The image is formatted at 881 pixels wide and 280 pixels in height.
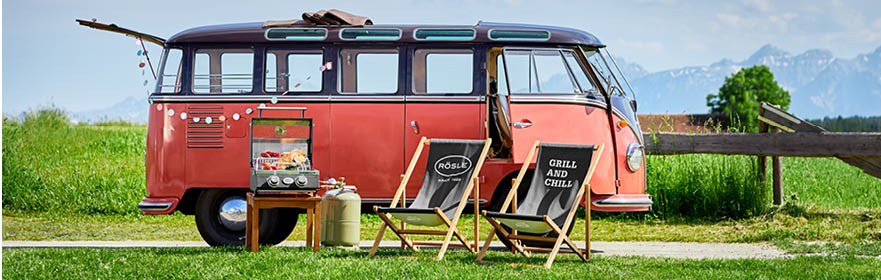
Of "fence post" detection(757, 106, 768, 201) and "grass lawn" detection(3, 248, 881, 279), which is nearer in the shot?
"grass lawn" detection(3, 248, 881, 279)

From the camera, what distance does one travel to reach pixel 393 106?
9.30m

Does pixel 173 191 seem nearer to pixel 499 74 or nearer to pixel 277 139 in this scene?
pixel 277 139

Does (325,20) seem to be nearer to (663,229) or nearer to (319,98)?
(319,98)

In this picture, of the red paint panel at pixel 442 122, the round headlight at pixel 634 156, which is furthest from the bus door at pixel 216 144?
the round headlight at pixel 634 156

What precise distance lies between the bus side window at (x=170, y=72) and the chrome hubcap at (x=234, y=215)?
1.27m

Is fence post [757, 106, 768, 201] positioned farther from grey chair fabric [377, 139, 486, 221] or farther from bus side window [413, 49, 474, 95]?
grey chair fabric [377, 139, 486, 221]

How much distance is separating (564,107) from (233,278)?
145 inches

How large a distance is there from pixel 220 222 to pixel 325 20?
2.24 m

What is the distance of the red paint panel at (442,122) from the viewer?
30.3 ft

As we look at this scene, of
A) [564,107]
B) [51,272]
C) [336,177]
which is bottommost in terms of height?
[51,272]

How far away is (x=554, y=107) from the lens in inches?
360

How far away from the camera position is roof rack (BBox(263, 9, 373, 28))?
31.1 feet

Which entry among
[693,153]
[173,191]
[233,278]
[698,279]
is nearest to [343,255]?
[233,278]

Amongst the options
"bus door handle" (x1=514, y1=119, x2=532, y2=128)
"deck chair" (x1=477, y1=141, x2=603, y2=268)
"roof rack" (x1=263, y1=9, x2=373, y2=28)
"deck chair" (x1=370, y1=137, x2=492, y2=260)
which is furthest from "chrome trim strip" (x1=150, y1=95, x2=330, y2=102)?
"deck chair" (x1=477, y1=141, x2=603, y2=268)
